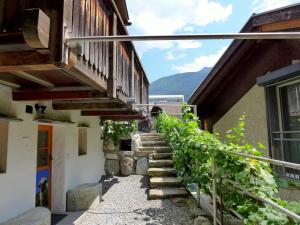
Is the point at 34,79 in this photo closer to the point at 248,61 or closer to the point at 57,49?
the point at 57,49

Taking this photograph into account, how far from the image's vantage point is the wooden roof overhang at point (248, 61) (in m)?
4.42

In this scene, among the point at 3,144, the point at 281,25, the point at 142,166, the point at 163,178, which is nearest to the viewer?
the point at 3,144

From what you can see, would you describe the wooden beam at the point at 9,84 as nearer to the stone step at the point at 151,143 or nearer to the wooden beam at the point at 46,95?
the wooden beam at the point at 46,95

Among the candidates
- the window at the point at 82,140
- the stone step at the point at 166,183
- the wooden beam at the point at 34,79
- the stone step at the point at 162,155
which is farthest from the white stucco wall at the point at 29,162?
the stone step at the point at 162,155

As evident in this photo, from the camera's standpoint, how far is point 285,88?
4.77 meters

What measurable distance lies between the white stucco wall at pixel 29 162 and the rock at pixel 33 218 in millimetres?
154

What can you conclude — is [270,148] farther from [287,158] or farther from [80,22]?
[80,22]

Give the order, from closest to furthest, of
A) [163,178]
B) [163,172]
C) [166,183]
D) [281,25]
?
[281,25], [166,183], [163,178], [163,172]

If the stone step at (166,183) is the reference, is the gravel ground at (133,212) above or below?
below

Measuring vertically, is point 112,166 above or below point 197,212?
above

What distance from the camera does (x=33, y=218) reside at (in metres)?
4.15

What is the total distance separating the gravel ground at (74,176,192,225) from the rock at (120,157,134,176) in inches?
111

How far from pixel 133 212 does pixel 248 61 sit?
465cm

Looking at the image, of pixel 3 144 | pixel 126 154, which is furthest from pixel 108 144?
pixel 3 144
